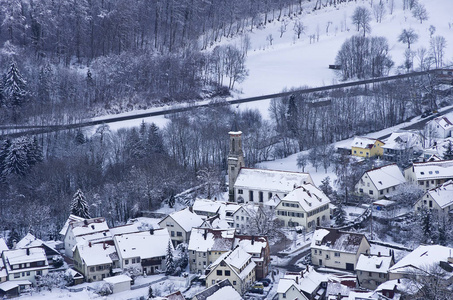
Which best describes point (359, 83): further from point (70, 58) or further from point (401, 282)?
point (401, 282)

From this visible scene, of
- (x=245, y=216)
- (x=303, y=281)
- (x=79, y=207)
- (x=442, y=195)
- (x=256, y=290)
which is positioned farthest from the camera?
(x=79, y=207)

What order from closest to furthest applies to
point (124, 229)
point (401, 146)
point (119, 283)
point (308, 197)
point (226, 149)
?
point (119, 283) < point (124, 229) < point (308, 197) < point (401, 146) < point (226, 149)

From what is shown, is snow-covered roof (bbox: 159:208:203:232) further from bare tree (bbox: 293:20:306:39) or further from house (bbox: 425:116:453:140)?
bare tree (bbox: 293:20:306:39)

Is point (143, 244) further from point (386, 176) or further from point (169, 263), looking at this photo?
point (386, 176)

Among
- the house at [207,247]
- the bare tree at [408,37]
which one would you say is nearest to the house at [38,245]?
the house at [207,247]

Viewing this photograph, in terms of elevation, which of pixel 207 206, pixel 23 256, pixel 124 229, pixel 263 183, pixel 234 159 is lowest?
pixel 23 256

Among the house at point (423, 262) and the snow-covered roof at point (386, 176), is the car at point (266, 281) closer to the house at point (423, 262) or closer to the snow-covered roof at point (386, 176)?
the house at point (423, 262)

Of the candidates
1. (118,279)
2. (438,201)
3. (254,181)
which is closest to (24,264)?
(118,279)

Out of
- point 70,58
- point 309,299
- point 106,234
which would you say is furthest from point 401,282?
point 70,58
